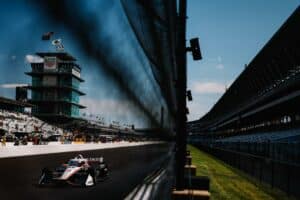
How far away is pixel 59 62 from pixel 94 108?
42.2 inches

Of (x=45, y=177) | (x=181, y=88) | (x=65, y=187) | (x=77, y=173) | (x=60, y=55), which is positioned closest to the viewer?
(x=60, y=55)

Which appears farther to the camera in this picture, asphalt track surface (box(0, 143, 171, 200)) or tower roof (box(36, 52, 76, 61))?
asphalt track surface (box(0, 143, 171, 200))

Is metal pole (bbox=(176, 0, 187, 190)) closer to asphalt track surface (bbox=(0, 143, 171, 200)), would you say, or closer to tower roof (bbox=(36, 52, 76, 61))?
asphalt track surface (bbox=(0, 143, 171, 200))

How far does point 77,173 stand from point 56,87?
7.03ft

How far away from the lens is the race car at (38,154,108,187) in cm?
570

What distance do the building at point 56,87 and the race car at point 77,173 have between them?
0.94 meters

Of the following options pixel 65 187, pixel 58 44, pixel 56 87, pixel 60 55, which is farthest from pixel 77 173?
pixel 58 44

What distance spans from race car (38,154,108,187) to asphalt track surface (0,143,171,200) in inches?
4.6

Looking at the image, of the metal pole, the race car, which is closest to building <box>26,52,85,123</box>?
the race car

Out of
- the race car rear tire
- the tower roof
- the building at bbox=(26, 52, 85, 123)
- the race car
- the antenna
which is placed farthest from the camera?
the race car

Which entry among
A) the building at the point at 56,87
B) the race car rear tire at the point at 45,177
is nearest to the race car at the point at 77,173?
the race car rear tire at the point at 45,177

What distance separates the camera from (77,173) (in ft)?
20.3

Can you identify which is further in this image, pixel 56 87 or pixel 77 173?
pixel 77 173

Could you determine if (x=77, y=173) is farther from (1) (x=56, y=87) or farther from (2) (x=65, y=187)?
(1) (x=56, y=87)
